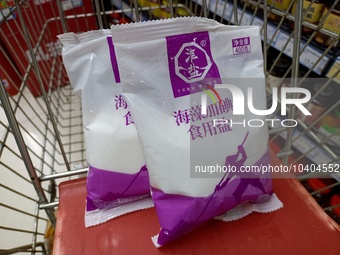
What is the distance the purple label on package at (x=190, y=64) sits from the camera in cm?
44

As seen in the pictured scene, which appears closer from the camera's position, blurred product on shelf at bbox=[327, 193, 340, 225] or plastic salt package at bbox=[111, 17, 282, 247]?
plastic salt package at bbox=[111, 17, 282, 247]

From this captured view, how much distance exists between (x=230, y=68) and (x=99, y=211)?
1.22 ft

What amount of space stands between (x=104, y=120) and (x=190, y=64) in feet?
0.60

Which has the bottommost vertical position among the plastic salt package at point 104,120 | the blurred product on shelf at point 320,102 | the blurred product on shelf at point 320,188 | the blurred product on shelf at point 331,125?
the blurred product on shelf at point 320,188

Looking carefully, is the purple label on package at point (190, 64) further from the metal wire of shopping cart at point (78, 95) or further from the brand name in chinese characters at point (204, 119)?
the metal wire of shopping cart at point (78, 95)

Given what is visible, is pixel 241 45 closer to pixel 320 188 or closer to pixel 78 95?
pixel 78 95

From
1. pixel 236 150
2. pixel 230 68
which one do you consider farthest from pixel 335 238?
pixel 230 68

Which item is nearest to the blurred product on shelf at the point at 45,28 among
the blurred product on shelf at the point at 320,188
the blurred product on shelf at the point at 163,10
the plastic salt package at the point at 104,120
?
the blurred product on shelf at the point at 163,10

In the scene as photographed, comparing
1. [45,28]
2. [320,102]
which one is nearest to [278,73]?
[320,102]

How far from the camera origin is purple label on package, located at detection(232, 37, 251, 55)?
0.46 meters

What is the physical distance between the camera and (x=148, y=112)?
433 millimetres

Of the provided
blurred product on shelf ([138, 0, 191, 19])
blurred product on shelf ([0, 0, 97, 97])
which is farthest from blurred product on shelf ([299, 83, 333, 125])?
blurred product on shelf ([0, 0, 97, 97])

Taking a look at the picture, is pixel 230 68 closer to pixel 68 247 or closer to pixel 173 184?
pixel 173 184

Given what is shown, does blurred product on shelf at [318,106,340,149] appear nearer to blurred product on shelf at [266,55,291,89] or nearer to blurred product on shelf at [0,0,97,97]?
blurred product on shelf at [266,55,291,89]
